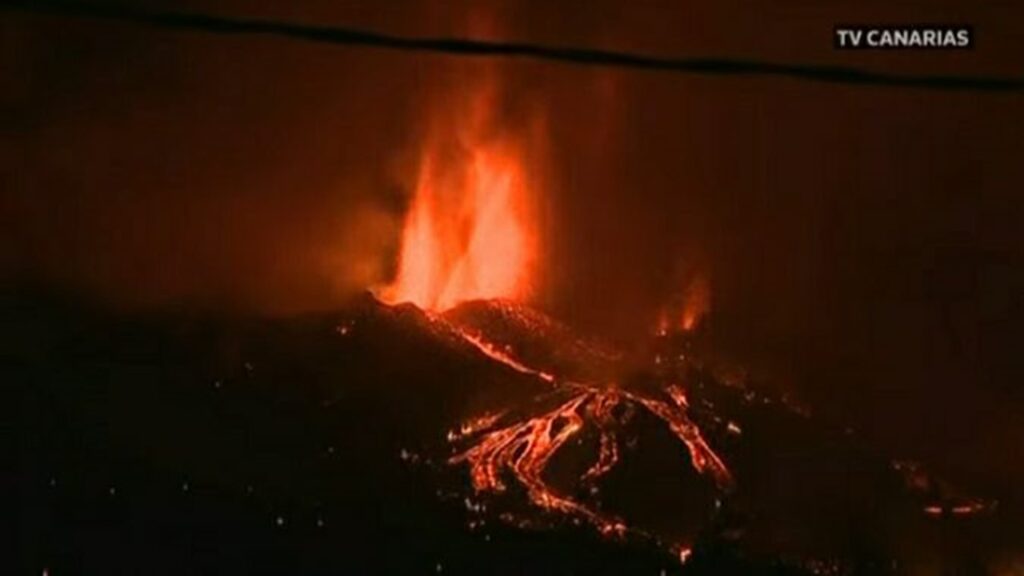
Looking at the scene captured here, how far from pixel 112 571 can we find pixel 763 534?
7059 millimetres

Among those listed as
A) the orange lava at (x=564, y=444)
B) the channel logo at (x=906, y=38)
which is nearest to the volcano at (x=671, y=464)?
the orange lava at (x=564, y=444)

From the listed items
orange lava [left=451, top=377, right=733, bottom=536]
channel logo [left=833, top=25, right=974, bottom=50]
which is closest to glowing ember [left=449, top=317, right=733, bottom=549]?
orange lava [left=451, top=377, right=733, bottom=536]

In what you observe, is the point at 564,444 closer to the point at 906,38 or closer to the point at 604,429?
the point at 604,429

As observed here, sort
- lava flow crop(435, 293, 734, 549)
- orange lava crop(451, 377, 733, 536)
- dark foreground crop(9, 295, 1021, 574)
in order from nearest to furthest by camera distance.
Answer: dark foreground crop(9, 295, 1021, 574), lava flow crop(435, 293, 734, 549), orange lava crop(451, 377, 733, 536)

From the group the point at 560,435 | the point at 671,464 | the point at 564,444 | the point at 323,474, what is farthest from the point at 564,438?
the point at 323,474

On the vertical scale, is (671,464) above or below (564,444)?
below

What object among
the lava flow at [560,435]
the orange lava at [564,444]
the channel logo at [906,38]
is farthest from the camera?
the orange lava at [564,444]

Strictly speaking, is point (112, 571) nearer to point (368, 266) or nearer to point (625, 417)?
point (368, 266)

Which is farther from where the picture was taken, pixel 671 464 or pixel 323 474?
pixel 671 464

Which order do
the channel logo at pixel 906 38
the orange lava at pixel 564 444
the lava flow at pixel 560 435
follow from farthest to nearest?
the orange lava at pixel 564 444 → the lava flow at pixel 560 435 → the channel logo at pixel 906 38

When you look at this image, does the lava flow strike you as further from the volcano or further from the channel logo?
the channel logo

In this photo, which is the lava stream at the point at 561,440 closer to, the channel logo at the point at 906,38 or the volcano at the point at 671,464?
the volcano at the point at 671,464

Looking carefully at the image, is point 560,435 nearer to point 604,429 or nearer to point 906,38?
point 604,429

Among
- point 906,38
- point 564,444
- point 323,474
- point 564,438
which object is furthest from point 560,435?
point 906,38
